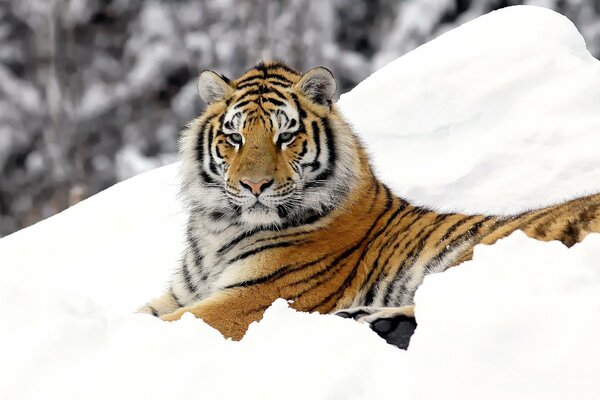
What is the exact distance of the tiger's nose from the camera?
4012mm

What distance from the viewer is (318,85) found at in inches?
170

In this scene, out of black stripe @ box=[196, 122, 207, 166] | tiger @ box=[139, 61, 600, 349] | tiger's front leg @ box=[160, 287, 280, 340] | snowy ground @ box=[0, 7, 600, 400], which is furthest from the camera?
black stripe @ box=[196, 122, 207, 166]

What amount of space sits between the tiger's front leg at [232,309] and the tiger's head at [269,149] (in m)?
0.32

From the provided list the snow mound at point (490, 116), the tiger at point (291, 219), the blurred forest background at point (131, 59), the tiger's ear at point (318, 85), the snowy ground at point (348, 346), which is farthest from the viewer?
the blurred forest background at point (131, 59)

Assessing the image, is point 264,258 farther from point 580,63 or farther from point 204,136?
point 580,63

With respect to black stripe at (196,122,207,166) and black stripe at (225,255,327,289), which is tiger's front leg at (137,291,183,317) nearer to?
black stripe at (225,255,327,289)

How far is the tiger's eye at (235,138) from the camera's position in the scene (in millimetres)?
4156

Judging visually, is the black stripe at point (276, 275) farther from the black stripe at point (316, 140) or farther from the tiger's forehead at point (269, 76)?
the tiger's forehead at point (269, 76)

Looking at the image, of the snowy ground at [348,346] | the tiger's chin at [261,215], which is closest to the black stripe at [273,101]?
the tiger's chin at [261,215]

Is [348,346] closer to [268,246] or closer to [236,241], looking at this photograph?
[268,246]

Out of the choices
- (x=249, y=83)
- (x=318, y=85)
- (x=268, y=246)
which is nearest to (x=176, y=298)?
(x=268, y=246)

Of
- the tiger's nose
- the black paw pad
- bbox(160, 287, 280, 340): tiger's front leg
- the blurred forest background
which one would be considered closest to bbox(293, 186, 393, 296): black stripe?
bbox(160, 287, 280, 340): tiger's front leg

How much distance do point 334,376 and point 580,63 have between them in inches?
160

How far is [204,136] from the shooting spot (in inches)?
172
